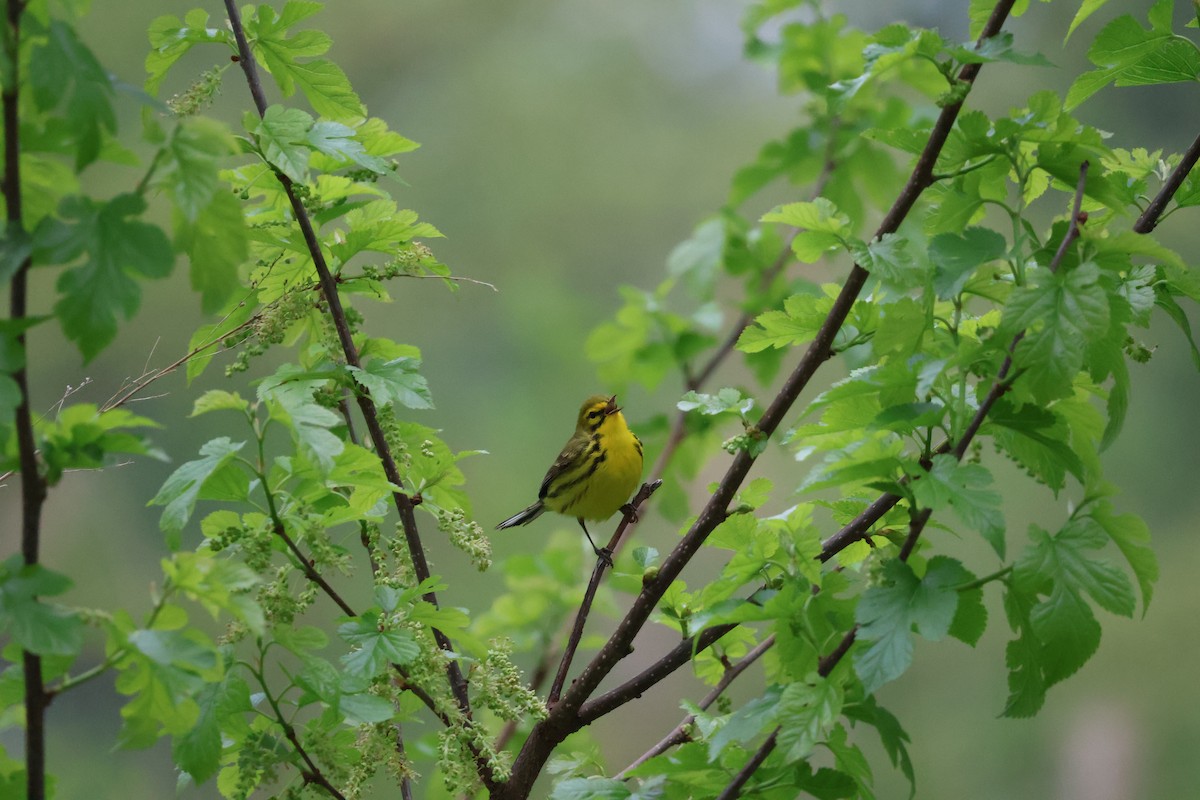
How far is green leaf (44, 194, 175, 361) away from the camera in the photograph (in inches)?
26.1

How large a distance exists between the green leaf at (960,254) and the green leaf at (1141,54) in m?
0.23

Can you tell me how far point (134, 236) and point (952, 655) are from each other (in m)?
3.14

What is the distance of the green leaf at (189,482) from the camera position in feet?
2.90

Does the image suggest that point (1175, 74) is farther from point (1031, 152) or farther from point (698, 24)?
point (698, 24)

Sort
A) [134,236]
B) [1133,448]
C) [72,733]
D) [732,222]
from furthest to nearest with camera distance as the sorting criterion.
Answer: [1133,448] < [72,733] < [732,222] < [134,236]

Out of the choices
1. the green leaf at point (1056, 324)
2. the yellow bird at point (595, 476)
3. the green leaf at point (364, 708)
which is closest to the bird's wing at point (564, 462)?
the yellow bird at point (595, 476)

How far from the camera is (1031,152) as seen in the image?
0.94 m

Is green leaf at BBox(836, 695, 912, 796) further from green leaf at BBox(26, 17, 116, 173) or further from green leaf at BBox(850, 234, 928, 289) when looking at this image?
green leaf at BBox(26, 17, 116, 173)

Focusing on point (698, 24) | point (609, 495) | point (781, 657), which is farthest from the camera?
point (698, 24)

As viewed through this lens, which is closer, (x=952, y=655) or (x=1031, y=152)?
(x=1031, y=152)

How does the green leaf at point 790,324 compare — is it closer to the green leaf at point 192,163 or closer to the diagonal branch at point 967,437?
the diagonal branch at point 967,437

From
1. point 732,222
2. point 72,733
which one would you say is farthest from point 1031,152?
point 72,733

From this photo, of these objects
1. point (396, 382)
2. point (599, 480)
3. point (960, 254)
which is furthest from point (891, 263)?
point (599, 480)

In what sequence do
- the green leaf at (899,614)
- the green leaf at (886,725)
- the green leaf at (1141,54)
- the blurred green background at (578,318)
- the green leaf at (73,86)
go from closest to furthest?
the green leaf at (73,86) → the green leaf at (899,614) → the green leaf at (886,725) → the green leaf at (1141,54) → the blurred green background at (578,318)
